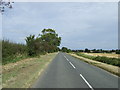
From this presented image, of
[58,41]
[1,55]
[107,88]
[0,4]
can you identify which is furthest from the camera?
[58,41]

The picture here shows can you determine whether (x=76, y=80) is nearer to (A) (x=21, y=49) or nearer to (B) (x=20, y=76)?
(B) (x=20, y=76)

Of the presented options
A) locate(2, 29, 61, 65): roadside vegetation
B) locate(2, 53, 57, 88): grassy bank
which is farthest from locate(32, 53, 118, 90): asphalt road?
locate(2, 29, 61, 65): roadside vegetation

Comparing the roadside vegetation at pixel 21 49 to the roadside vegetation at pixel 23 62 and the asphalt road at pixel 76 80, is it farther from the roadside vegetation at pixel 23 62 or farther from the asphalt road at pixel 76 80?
the asphalt road at pixel 76 80

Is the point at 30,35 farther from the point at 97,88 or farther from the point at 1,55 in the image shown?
the point at 97,88

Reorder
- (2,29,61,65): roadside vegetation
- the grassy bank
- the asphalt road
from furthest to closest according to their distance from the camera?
(2,29,61,65): roadside vegetation < the asphalt road < the grassy bank

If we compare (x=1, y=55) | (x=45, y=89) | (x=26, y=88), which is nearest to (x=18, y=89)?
(x=26, y=88)

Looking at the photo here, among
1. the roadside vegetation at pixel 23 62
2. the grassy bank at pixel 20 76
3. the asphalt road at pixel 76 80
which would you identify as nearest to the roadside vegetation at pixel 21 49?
the roadside vegetation at pixel 23 62

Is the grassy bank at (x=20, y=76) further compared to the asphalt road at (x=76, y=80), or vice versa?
the asphalt road at (x=76, y=80)

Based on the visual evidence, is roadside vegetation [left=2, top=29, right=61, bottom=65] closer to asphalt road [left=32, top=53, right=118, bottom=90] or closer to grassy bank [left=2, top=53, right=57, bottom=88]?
grassy bank [left=2, top=53, right=57, bottom=88]

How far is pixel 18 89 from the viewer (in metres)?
8.09

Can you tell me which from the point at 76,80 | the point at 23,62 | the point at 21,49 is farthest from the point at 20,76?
the point at 21,49

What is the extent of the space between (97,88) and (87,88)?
1.62 feet

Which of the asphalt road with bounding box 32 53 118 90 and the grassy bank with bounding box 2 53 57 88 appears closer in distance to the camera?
the grassy bank with bounding box 2 53 57 88

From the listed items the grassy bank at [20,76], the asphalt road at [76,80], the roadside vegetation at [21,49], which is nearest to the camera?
the grassy bank at [20,76]
